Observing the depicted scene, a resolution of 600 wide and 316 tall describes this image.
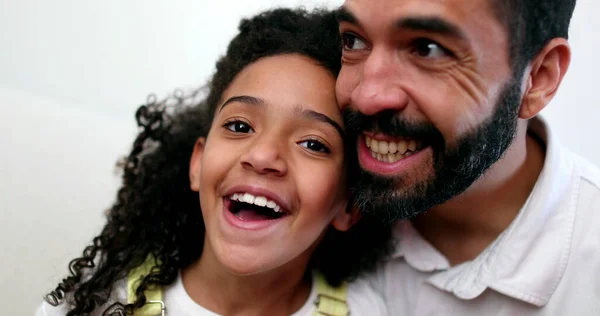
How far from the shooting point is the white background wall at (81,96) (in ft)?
4.20

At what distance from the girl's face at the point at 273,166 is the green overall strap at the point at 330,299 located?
0.62ft

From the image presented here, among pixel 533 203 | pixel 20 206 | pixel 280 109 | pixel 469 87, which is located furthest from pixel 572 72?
pixel 20 206

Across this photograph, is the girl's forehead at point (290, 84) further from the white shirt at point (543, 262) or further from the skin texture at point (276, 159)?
the white shirt at point (543, 262)

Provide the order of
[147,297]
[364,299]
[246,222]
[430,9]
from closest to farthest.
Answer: [430,9]
[246,222]
[147,297]
[364,299]

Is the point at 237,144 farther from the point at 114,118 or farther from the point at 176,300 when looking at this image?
the point at 114,118

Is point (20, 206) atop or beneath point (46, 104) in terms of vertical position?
beneath

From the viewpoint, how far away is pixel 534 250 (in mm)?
1087

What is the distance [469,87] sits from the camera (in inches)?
35.9

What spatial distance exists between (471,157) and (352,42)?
0.28 meters

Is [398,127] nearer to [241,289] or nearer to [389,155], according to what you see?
[389,155]

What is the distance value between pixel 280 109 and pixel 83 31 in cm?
87

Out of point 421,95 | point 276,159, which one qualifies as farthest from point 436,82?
point 276,159

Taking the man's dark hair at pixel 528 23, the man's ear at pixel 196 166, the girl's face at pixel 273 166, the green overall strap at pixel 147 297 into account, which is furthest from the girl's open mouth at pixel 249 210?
the man's dark hair at pixel 528 23

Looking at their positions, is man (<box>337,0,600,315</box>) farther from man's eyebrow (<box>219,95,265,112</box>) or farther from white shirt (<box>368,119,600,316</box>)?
man's eyebrow (<box>219,95,265,112</box>)
